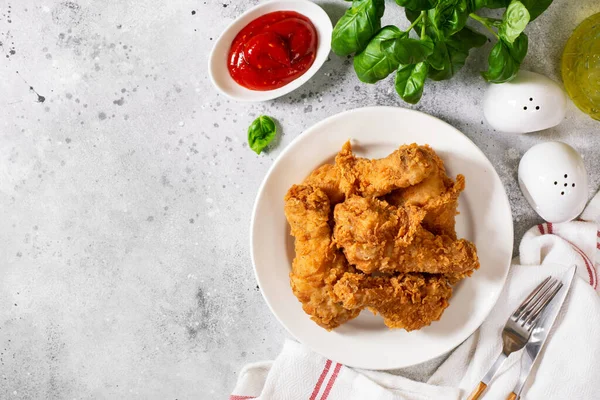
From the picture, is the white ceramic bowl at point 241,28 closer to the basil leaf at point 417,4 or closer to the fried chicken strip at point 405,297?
the basil leaf at point 417,4

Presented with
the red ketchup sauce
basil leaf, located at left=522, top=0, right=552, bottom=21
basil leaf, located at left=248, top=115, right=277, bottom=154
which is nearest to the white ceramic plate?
basil leaf, located at left=248, top=115, right=277, bottom=154

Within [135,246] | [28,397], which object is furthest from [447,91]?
[28,397]

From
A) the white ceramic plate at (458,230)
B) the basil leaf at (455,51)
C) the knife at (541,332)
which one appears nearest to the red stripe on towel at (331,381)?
the white ceramic plate at (458,230)

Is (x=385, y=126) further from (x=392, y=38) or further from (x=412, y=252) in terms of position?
(x=412, y=252)

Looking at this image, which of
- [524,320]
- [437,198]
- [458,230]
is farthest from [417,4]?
[524,320]

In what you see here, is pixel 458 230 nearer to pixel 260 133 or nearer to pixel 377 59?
pixel 377 59
